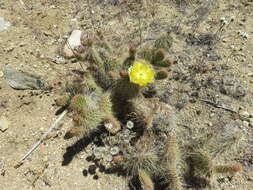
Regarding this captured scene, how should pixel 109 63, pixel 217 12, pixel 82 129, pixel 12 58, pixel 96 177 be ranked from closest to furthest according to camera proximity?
pixel 82 129 < pixel 96 177 < pixel 109 63 < pixel 12 58 < pixel 217 12

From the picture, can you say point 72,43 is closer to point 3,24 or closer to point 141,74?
point 3,24

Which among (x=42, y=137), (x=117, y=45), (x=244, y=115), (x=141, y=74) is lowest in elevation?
(x=244, y=115)

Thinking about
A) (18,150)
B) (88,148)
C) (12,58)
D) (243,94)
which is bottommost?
(243,94)

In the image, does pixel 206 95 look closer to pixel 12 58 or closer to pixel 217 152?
pixel 217 152

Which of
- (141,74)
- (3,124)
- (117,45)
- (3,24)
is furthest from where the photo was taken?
(3,24)

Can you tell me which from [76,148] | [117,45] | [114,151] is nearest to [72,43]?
[117,45]

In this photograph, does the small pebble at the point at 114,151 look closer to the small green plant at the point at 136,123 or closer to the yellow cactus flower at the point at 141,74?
the small green plant at the point at 136,123

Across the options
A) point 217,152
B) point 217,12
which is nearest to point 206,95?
point 217,152
